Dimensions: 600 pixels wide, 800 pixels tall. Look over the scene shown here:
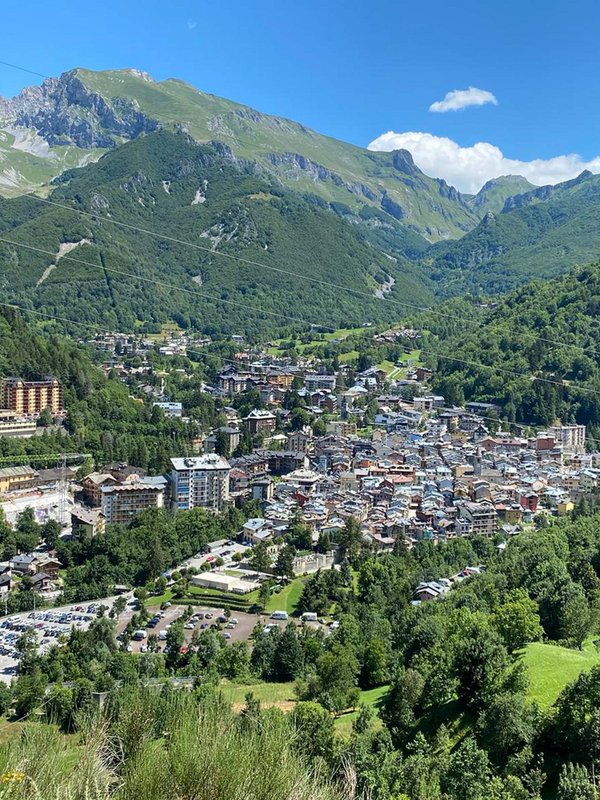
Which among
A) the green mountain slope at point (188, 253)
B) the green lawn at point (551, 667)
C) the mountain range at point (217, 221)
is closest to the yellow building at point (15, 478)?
→ the green lawn at point (551, 667)

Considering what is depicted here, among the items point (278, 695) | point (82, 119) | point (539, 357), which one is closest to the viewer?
point (278, 695)

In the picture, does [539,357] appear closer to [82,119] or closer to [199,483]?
[199,483]

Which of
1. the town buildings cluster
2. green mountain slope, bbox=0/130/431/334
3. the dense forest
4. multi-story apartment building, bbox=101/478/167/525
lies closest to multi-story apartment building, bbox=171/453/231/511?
the town buildings cluster

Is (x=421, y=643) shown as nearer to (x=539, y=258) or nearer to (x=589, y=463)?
(x=589, y=463)

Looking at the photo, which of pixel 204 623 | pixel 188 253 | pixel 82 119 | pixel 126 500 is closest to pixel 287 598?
pixel 204 623

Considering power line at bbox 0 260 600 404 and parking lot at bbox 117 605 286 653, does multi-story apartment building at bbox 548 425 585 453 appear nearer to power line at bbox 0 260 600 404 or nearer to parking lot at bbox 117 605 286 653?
power line at bbox 0 260 600 404

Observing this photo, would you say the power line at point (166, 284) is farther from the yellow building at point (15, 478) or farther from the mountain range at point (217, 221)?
the yellow building at point (15, 478)
